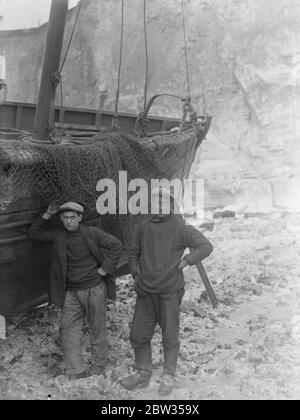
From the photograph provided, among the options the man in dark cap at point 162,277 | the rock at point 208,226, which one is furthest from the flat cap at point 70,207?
the rock at point 208,226


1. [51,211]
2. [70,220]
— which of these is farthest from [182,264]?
[51,211]

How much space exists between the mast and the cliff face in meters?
14.9

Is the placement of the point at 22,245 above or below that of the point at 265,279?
above

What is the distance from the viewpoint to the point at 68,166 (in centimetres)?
399

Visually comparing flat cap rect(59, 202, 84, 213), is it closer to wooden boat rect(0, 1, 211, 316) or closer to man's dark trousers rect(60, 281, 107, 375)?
wooden boat rect(0, 1, 211, 316)

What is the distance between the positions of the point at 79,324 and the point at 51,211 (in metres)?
0.98

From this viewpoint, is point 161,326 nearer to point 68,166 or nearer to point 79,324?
point 79,324

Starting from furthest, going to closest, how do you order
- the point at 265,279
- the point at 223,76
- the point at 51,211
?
the point at 223,76 → the point at 265,279 → the point at 51,211

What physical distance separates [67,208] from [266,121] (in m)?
19.8

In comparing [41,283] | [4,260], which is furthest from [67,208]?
[41,283]

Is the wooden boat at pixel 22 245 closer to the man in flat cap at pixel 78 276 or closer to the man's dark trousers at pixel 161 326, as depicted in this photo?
the man in flat cap at pixel 78 276

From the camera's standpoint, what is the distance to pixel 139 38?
2556cm
